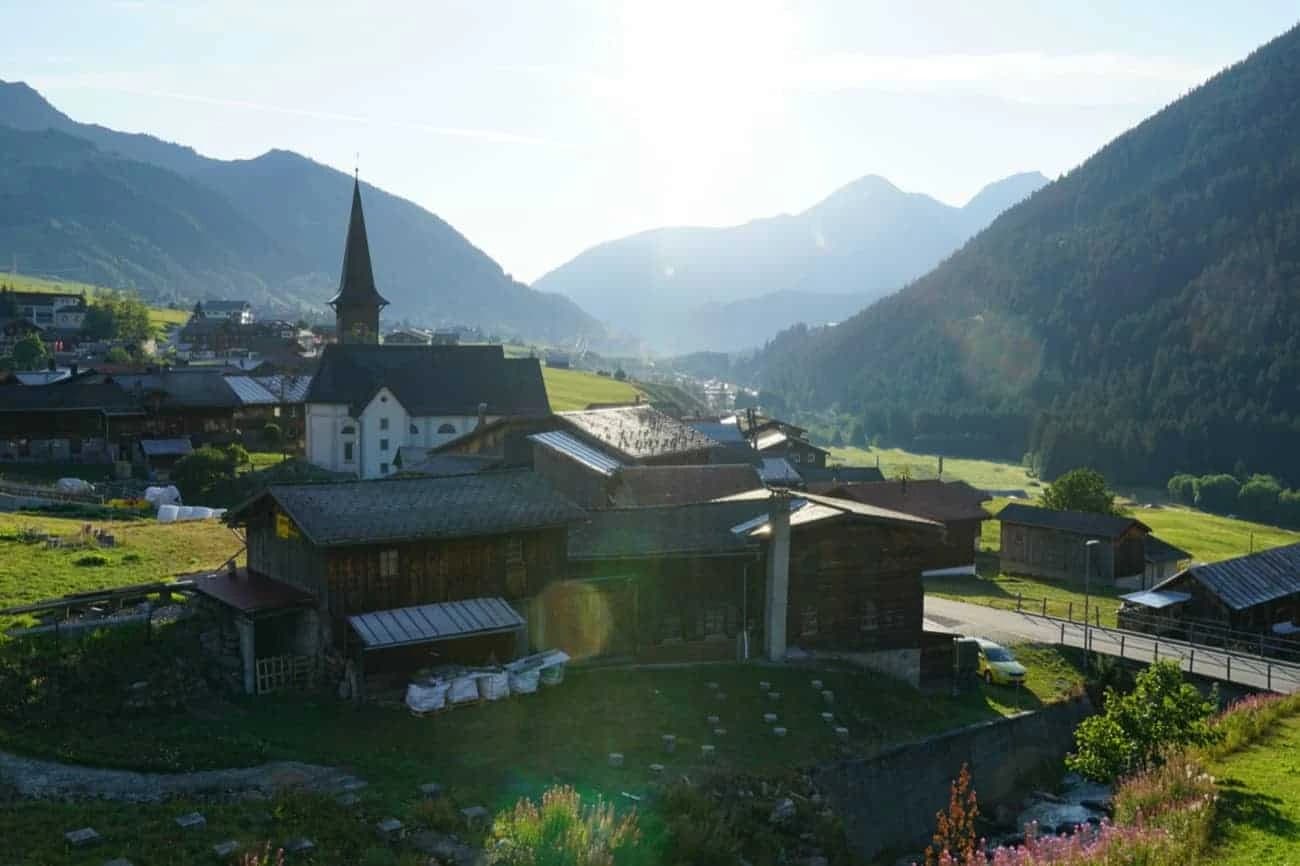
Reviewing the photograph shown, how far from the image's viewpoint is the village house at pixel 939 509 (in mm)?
62000

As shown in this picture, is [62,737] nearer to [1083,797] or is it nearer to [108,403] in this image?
[1083,797]

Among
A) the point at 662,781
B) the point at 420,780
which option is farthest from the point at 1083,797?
the point at 420,780

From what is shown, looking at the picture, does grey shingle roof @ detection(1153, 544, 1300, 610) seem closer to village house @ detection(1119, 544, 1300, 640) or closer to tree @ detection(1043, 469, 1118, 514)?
village house @ detection(1119, 544, 1300, 640)

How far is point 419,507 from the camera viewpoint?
30297 mm

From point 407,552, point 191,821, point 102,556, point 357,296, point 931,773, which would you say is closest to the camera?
point 191,821

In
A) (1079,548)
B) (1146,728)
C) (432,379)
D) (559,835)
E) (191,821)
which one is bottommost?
(1079,548)

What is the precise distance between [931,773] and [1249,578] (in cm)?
2438

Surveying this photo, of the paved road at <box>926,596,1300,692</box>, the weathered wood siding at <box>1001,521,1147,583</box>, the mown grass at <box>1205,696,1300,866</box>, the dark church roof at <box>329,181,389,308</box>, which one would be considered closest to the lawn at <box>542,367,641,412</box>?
the dark church roof at <box>329,181,389,308</box>

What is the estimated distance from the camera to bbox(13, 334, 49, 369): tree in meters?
98.3

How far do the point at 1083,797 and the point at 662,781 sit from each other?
1438 centimetres

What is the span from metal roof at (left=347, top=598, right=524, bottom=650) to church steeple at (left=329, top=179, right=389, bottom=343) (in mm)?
61933

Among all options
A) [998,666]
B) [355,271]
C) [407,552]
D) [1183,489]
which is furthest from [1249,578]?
[1183,489]

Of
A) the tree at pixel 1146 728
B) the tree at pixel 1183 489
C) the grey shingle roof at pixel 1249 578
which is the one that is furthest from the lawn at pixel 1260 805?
the tree at pixel 1183 489

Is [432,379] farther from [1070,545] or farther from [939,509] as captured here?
[1070,545]
